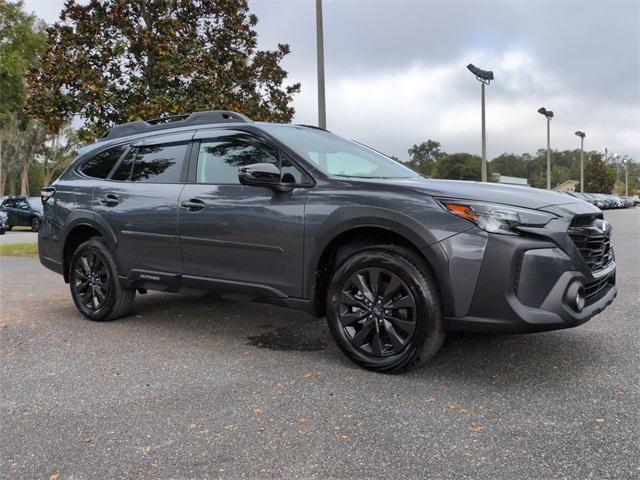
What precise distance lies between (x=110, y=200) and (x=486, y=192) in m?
3.42

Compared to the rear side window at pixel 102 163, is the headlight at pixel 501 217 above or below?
below

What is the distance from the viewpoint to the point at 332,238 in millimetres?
3635

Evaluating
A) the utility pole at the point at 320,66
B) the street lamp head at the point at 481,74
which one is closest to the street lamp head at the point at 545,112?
the street lamp head at the point at 481,74

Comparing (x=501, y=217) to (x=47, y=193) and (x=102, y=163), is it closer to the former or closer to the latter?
(x=102, y=163)

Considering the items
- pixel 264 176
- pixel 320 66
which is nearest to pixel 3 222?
pixel 320 66

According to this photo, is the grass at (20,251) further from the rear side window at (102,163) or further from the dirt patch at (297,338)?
the dirt patch at (297,338)

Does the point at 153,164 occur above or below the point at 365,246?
above

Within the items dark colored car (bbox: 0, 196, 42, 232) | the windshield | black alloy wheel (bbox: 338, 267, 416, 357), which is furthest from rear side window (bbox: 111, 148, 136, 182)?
dark colored car (bbox: 0, 196, 42, 232)

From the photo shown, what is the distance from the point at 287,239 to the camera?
3822mm

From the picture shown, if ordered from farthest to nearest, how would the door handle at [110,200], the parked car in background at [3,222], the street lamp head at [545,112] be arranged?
the street lamp head at [545,112]
the parked car in background at [3,222]
the door handle at [110,200]

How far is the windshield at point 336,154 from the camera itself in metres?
4.07

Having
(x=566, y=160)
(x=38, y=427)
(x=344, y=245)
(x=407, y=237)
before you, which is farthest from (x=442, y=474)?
(x=566, y=160)

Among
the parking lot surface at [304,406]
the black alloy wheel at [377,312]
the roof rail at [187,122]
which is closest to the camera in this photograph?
the parking lot surface at [304,406]

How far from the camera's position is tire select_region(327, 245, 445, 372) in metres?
3.31
